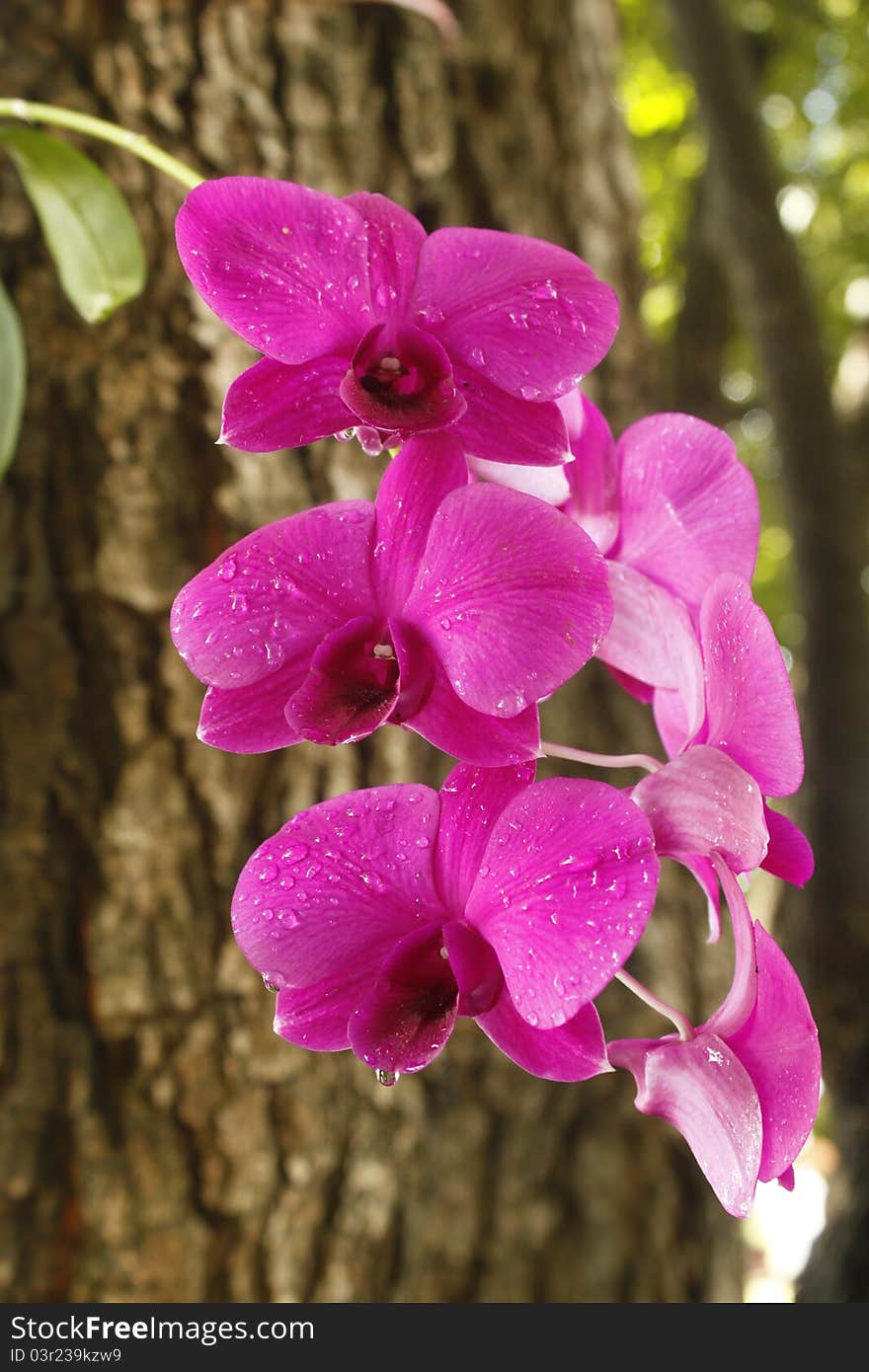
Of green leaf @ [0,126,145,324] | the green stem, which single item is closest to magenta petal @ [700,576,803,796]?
the green stem

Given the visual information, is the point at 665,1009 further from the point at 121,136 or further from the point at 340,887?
the point at 121,136

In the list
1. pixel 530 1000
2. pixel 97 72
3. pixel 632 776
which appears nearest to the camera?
pixel 530 1000

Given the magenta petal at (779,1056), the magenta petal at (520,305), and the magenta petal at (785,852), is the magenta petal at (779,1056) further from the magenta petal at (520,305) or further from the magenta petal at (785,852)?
the magenta petal at (520,305)

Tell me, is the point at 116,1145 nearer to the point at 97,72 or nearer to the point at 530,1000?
the point at 530,1000

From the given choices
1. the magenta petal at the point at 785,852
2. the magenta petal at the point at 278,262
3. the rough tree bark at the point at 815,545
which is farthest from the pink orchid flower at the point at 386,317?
the rough tree bark at the point at 815,545

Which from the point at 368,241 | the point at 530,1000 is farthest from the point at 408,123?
the point at 530,1000

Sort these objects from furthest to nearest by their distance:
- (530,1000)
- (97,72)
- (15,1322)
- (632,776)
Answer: (632,776) → (97,72) → (15,1322) → (530,1000)

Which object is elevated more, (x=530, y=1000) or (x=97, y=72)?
(x=97, y=72)
